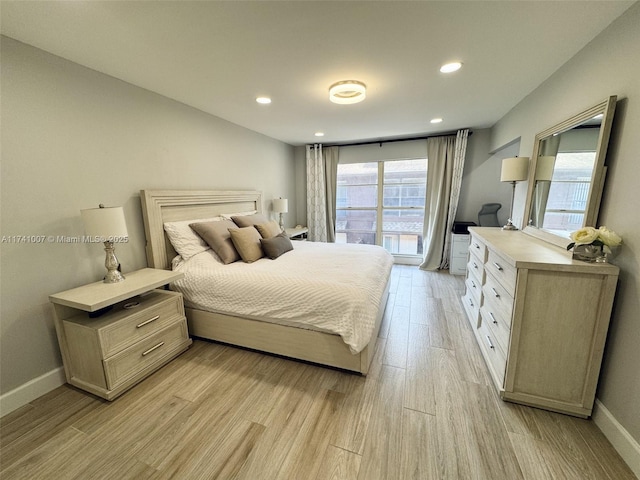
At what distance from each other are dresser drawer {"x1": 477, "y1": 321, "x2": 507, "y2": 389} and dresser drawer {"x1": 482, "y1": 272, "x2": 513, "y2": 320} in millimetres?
241

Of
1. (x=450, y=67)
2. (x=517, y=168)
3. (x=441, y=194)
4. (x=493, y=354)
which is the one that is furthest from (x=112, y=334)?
(x=441, y=194)

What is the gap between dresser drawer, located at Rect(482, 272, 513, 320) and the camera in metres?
1.69

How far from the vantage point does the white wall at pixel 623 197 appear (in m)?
1.31

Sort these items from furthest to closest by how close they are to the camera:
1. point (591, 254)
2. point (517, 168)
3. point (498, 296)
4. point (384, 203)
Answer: point (384, 203)
point (517, 168)
point (498, 296)
point (591, 254)

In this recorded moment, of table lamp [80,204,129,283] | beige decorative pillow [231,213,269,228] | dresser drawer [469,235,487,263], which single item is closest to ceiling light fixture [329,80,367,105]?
beige decorative pillow [231,213,269,228]

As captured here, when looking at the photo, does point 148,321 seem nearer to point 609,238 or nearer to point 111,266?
point 111,266

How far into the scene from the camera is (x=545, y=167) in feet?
7.23

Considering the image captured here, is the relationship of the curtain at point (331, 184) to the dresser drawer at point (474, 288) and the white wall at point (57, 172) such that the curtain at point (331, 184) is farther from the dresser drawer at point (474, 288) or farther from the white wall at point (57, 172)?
the white wall at point (57, 172)

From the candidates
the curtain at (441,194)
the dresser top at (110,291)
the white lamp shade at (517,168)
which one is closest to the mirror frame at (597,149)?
the white lamp shade at (517,168)

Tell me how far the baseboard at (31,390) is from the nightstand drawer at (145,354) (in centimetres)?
54

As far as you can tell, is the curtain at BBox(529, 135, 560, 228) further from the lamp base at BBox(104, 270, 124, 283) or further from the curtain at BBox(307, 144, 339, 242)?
the lamp base at BBox(104, 270, 124, 283)

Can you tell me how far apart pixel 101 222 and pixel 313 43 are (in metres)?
1.87

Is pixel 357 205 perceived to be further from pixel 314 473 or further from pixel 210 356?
pixel 314 473

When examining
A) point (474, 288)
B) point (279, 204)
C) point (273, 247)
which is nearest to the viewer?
point (474, 288)
